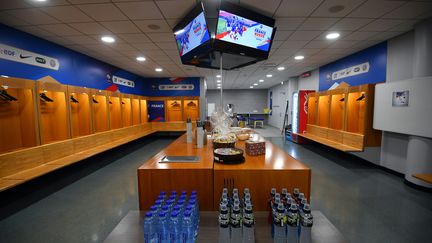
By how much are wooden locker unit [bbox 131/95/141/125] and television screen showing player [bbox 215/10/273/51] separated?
5.79 m

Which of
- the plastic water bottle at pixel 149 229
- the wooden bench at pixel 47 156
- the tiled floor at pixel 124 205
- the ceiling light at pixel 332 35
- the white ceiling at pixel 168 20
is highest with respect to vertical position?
the ceiling light at pixel 332 35

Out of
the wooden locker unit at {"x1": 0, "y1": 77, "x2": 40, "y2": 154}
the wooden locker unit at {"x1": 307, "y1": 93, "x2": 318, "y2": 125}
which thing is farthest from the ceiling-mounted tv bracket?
the wooden locker unit at {"x1": 307, "y1": 93, "x2": 318, "y2": 125}

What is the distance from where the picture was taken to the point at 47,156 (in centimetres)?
353

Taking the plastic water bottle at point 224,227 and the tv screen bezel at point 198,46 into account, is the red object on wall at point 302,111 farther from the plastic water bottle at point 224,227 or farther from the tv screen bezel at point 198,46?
the plastic water bottle at point 224,227

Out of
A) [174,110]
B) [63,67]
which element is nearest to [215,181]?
[63,67]

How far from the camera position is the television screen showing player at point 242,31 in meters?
2.41

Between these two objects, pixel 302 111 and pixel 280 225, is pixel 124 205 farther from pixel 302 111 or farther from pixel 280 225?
pixel 302 111

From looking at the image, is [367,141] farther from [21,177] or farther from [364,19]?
[21,177]

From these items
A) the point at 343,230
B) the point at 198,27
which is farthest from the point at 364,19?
the point at 343,230

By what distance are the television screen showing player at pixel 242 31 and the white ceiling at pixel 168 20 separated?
311 millimetres

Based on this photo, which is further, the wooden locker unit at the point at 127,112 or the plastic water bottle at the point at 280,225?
the wooden locker unit at the point at 127,112

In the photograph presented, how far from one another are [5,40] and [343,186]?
6847 millimetres

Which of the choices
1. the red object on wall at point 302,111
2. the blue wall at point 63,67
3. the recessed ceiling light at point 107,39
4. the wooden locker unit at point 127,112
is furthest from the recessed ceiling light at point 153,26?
the red object on wall at point 302,111

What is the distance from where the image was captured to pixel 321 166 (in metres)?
4.77
